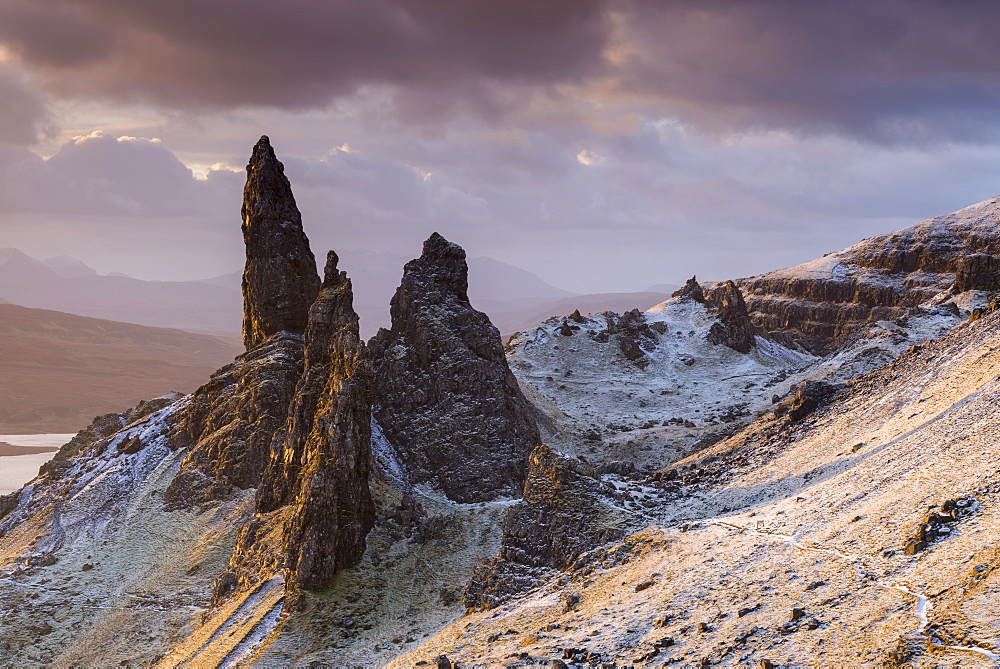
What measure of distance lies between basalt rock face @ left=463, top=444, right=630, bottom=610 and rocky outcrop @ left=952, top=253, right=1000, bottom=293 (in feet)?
328

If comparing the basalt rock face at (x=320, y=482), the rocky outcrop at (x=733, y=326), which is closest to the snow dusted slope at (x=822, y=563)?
the basalt rock face at (x=320, y=482)

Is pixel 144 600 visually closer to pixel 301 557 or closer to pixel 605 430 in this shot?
pixel 301 557

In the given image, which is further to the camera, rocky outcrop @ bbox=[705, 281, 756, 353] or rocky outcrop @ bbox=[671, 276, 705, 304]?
rocky outcrop @ bbox=[671, 276, 705, 304]

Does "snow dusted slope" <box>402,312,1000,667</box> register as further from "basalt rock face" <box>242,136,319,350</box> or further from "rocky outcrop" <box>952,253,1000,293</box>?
"rocky outcrop" <box>952,253,1000,293</box>

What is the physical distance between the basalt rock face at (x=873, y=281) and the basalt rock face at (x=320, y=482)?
109953 millimetres

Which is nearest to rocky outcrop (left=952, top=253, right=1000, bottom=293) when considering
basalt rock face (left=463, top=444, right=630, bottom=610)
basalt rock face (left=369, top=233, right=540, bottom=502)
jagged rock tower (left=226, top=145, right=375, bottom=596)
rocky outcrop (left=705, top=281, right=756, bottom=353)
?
rocky outcrop (left=705, top=281, right=756, bottom=353)

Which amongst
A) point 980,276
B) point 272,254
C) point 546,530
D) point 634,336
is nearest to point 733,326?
point 634,336

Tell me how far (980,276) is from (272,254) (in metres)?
111

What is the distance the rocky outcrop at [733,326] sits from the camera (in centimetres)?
12638

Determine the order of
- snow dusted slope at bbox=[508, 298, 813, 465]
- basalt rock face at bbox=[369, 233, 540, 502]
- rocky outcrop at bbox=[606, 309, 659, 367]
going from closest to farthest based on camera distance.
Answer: basalt rock face at bbox=[369, 233, 540, 502] < snow dusted slope at bbox=[508, 298, 813, 465] < rocky outcrop at bbox=[606, 309, 659, 367]

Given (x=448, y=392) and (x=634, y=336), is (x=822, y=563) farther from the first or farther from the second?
(x=634, y=336)

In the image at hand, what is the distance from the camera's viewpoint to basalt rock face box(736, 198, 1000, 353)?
146625 mm

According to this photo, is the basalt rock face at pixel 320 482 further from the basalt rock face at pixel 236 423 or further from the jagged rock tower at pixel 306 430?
the basalt rock face at pixel 236 423

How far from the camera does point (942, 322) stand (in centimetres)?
9506
